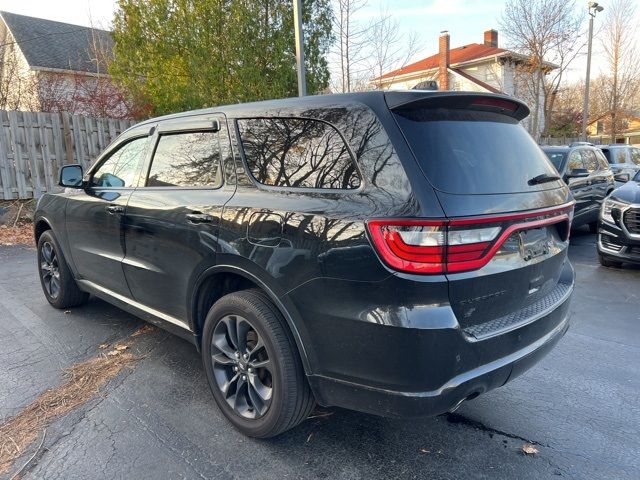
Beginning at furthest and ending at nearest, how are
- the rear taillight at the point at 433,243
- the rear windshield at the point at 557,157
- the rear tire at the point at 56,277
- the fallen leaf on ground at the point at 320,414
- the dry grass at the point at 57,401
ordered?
the rear windshield at the point at 557,157 → the rear tire at the point at 56,277 → the fallen leaf on ground at the point at 320,414 → the dry grass at the point at 57,401 → the rear taillight at the point at 433,243

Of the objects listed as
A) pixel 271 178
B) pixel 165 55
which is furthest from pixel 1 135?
pixel 271 178

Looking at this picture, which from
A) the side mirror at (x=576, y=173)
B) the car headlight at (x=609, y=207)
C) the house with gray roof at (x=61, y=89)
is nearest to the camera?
the car headlight at (x=609, y=207)

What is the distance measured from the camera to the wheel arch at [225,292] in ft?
7.59

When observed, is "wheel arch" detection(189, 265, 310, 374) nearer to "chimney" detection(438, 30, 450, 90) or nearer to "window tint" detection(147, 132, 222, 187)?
"window tint" detection(147, 132, 222, 187)

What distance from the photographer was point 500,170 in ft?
7.78

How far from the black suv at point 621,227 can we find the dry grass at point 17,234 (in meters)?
9.45

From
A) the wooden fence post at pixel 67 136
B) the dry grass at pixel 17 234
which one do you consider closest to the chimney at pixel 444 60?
the wooden fence post at pixel 67 136

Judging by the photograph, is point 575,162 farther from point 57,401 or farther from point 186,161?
point 57,401

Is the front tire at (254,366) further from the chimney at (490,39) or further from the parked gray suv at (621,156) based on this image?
the chimney at (490,39)

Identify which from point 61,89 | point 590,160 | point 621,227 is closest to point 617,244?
point 621,227

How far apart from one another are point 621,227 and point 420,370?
18.0ft

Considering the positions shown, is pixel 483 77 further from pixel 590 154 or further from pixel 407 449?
pixel 407 449

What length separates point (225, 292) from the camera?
2.89 meters

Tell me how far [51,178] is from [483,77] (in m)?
27.8
